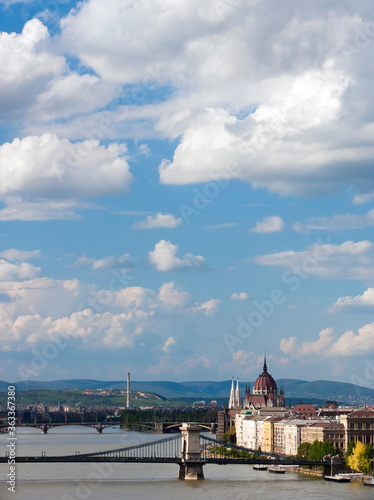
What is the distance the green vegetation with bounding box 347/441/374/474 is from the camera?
Answer: 58.3 metres

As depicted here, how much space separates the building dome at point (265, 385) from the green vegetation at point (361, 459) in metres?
78.1

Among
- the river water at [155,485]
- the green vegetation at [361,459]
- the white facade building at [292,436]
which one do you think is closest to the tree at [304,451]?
the green vegetation at [361,459]

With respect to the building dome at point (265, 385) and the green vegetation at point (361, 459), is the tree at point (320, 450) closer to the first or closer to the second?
the green vegetation at point (361, 459)

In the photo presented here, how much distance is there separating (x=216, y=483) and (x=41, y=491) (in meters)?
9.54

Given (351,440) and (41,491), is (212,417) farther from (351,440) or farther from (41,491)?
(41,491)

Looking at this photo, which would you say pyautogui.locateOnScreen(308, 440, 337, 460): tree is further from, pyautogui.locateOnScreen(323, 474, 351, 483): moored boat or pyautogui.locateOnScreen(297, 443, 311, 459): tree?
pyautogui.locateOnScreen(323, 474, 351, 483): moored boat

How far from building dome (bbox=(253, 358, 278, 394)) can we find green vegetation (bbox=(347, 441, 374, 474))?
78102 mm

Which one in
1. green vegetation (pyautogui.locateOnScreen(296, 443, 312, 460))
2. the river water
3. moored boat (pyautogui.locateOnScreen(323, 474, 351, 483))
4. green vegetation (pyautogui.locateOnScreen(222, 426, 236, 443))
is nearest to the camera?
the river water

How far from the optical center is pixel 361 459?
5888 centimetres

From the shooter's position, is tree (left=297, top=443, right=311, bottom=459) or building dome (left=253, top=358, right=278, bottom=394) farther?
building dome (left=253, top=358, right=278, bottom=394)

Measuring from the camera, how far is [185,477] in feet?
173

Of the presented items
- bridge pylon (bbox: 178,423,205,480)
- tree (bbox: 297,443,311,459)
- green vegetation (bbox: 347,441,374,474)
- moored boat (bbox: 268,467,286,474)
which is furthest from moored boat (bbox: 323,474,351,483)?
tree (bbox: 297,443,311,459)

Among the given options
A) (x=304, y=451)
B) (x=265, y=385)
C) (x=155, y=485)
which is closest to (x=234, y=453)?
(x=304, y=451)

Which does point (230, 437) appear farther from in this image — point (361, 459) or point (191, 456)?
point (191, 456)
